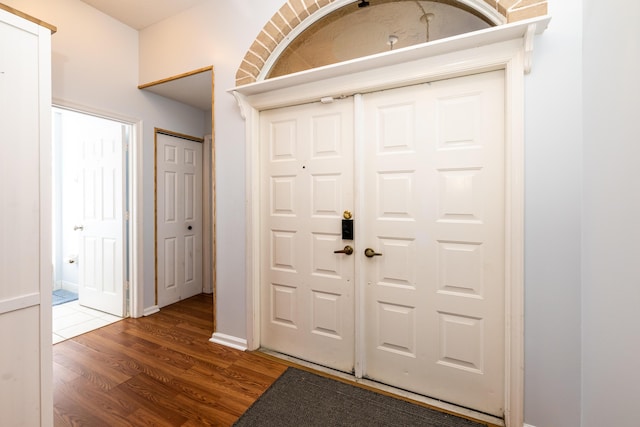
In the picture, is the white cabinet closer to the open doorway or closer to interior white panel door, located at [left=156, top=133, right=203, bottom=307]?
the open doorway

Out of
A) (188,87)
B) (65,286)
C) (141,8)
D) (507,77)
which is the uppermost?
(141,8)

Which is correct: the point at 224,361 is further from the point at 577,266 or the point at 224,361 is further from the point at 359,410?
the point at 577,266

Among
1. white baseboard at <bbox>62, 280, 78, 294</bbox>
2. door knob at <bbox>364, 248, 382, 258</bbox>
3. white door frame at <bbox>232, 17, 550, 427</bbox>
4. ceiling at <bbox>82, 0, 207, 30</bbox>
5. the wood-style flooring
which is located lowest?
the wood-style flooring

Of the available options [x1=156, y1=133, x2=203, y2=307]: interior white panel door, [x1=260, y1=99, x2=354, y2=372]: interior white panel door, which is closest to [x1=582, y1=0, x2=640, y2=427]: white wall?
[x1=260, y1=99, x2=354, y2=372]: interior white panel door

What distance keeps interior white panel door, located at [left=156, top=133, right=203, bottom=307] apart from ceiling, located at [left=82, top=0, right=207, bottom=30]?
1.08 meters

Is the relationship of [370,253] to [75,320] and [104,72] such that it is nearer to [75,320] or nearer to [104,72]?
[104,72]

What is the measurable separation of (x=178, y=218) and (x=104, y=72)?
5.25 ft

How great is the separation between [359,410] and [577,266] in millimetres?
1393

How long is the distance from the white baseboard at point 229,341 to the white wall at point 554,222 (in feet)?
6.25

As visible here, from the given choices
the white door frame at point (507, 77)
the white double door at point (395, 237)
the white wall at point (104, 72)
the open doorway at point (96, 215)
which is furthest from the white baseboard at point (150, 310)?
the white door frame at point (507, 77)

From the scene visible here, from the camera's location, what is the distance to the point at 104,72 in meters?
2.50

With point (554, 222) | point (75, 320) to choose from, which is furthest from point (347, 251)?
point (75, 320)

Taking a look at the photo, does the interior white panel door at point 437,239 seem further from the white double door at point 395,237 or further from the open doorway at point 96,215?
the open doorway at point 96,215

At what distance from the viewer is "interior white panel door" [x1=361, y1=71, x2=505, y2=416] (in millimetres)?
1533
